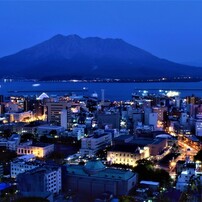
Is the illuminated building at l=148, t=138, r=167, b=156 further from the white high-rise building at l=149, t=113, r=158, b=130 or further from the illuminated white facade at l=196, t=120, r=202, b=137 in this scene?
the white high-rise building at l=149, t=113, r=158, b=130

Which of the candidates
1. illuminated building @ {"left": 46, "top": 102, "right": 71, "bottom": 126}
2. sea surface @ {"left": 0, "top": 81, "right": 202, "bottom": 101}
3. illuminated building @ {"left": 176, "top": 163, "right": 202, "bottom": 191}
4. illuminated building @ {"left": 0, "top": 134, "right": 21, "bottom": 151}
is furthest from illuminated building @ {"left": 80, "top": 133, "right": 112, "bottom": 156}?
sea surface @ {"left": 0, "top": 81, "right": 202, "bottom": 101}

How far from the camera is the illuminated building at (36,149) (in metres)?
8.20

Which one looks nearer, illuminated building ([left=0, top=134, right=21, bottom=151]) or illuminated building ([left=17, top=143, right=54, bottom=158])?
illuminated building ([left=17, top=143, right=54, bottom=158])

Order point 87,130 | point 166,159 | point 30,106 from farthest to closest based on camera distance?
point 30,106 → point 87,130 → point 166,159

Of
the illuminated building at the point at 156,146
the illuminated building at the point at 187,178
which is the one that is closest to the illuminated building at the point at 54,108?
the illuminated building at the point at 156,146

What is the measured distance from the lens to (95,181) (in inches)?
222

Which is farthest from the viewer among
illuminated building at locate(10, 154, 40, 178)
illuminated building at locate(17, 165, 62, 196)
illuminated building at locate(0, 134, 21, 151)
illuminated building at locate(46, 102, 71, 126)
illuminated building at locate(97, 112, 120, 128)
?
illuminated building at locate(46, 102, 71, 126)

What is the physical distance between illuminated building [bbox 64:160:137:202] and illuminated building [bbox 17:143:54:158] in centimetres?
237

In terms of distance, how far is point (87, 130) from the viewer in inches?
428

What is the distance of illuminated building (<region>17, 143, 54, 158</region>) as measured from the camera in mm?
8203

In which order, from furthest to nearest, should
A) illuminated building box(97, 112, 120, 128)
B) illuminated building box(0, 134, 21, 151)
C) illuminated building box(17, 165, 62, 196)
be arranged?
1. illuminated building box(97, 112, 120, 128)
2. illuminated building box(0, 134, 21, 151)
3. illuminated building box(17, 165, 62, 196)

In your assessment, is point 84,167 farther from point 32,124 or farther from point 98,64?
point 98,64

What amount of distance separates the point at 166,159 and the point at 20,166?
2682 millimetres

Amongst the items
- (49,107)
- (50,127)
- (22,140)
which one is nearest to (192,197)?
(22,140)
